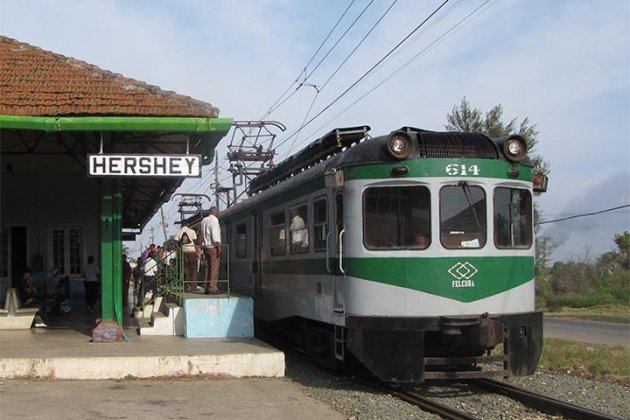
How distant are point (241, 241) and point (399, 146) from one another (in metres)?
7.37

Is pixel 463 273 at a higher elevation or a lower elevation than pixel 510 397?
higher

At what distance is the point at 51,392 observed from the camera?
27.5ft

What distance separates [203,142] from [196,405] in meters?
5.35

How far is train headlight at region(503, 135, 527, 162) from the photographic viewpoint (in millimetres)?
9102

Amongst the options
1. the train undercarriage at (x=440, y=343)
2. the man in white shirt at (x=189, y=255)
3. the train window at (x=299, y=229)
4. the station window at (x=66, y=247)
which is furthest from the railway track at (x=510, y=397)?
the station window at (x=66, y=247)

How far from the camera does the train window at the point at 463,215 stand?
876 centimetres

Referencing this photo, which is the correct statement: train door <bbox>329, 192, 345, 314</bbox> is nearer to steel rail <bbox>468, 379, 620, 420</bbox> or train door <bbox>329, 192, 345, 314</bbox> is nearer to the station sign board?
steel rail <bbox>468, 379, 620, 420</bbox>

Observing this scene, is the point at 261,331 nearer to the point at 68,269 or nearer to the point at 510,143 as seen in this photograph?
the point at 68,269

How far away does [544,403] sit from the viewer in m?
7.99

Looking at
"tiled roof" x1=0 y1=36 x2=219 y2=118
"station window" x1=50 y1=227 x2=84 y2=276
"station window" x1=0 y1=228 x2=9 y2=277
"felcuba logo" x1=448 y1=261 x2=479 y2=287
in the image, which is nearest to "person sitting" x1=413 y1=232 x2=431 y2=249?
"felcuba logo" x1=448 y1=261 x2=479 y2=287

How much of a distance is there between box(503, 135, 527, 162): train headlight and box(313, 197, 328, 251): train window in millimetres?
2485

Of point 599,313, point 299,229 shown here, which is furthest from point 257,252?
point 599,313

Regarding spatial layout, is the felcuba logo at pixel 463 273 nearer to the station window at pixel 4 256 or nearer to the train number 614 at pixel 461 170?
the train number 614 at pixel 461 170

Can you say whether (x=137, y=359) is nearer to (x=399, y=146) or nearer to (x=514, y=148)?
(x=399, y=146)
